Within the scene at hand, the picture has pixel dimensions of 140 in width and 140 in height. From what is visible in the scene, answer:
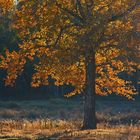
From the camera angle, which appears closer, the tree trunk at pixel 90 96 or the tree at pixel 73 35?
the tree at pixel 73 35

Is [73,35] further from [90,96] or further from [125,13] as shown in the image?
[90,96]

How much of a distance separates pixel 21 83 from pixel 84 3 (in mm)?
40854

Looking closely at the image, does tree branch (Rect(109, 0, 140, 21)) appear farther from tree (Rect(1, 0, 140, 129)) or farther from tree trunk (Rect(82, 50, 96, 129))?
tree trunk (Rect(82, 50, 96, 129))

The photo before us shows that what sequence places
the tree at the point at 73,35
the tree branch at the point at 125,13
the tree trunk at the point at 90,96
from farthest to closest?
the tree trunk at the point at 90,96 < the tree branch at the point at 125,13 < the tree at the point at 73,35

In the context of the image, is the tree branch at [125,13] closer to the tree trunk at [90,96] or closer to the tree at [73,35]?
the tree at [73,35]

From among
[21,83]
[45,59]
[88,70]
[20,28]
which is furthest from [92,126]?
[21,83]

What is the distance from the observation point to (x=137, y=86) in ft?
219

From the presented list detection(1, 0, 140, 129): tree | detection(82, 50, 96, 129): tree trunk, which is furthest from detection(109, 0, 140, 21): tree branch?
detection(82, 50, 96, 129): tree trunk

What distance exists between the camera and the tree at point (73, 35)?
72.9ft

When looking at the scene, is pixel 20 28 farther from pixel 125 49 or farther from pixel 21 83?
pixel 21 83

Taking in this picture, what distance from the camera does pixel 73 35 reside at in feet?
75.6

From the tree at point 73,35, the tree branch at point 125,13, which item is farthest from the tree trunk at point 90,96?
the tree branch at point 125,13

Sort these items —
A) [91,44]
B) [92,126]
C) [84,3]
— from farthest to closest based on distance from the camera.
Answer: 1. [92,126]
2. [84,3]
3. [91,44]

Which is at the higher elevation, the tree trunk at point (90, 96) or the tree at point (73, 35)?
the tree at point (73, 35)
